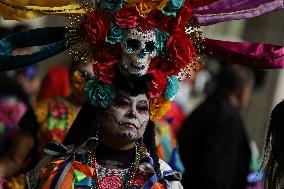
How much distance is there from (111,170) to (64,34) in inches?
25.6

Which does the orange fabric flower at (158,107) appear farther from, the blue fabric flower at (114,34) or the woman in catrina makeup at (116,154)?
the blue fabric flower at (114,34)

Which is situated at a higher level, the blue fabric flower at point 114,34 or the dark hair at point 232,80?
the blue fabric flower at point 114,34

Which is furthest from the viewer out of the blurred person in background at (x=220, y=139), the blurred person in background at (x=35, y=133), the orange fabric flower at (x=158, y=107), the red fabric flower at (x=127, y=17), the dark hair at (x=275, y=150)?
the blurred person in background at (x=220, y=139)

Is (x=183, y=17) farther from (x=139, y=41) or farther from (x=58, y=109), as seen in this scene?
(x=58, y=109)

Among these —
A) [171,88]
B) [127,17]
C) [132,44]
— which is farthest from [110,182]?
[127,17]

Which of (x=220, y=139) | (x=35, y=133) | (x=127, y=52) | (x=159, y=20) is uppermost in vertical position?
(x=159, y=20)

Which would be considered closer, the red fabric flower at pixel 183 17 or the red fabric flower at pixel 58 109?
the red fabric flower at pixel 183 17

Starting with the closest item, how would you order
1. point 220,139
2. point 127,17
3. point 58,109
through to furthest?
point 127,17 < point 58,109 < point 220,139

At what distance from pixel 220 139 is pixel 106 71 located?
2092mm

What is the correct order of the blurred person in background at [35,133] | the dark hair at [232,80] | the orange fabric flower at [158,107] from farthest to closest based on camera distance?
the dark hair at [232,80] < the blurred person in background at [35,133] < the orange fabric flower at [158,107]

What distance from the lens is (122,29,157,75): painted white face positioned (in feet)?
11.7

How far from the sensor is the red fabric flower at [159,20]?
3588 mm

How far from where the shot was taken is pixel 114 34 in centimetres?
358

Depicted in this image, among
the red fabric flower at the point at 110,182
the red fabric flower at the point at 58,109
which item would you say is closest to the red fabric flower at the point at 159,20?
the red fabric flower at the point at 110,182
